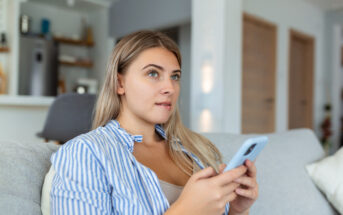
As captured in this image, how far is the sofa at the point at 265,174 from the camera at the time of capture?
910 millimetres

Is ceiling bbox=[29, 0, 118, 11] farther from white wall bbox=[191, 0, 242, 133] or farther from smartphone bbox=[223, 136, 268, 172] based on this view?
smartphone bbox=[223, 136, 268, 172]

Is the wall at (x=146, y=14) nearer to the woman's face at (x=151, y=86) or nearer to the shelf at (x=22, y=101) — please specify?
the shelf at (x=22, y=101)

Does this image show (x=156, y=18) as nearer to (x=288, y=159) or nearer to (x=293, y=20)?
(x=293, y=20)

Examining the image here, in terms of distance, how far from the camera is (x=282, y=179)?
1.47 meters

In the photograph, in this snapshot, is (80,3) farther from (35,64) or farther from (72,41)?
(35,64)

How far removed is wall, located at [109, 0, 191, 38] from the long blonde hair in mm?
3791

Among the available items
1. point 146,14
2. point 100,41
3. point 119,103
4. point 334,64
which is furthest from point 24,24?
point 334,64

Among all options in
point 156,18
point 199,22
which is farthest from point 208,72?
point 156,18

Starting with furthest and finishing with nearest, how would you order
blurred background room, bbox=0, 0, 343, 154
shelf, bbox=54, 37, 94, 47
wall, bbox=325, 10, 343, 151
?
wall, bbox=325, 10, 343, 151
shelf, bbox=54, 37, 94, 47
blurred background room, bbox=0, 0, 343, 154

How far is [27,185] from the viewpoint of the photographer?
0.93 metres

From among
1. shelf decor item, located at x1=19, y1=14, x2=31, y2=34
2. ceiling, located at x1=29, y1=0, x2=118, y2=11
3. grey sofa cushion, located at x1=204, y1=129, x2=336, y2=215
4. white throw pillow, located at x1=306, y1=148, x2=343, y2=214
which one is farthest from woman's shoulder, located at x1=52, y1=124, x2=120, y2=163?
ceiling, located at x1=29, y1=0, x2=118, y2=11

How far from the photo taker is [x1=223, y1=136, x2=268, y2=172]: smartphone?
73cm

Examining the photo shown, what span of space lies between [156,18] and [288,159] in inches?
163

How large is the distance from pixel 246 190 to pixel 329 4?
6.25m
